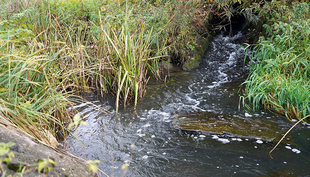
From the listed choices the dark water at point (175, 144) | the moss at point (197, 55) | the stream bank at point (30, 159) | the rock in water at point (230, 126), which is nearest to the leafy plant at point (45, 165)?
the stream bank at point (30, 159)

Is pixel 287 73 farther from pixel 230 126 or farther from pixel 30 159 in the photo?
pixel 30 159

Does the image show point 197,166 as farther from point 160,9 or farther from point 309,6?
point 309,6

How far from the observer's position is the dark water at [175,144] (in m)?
2.59

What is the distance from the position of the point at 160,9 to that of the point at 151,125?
3.40m

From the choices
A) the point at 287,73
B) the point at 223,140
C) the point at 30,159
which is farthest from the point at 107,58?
the point at 287,73

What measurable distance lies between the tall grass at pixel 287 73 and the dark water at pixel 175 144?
317mm

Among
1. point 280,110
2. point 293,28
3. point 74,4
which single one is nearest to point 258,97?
point 280,110

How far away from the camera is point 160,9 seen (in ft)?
18.5

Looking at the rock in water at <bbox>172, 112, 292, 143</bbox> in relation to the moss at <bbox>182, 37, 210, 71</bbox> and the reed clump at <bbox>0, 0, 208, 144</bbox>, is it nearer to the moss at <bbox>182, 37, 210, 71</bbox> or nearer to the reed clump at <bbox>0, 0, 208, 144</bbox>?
the reed clump at <bbox>0, 0, 208, 144</bbox>

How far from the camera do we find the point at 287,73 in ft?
15.0

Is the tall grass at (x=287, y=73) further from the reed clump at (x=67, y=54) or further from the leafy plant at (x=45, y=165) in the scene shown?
the leafy plant at (x=45, y=165)

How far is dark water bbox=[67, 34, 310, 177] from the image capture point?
259 cm

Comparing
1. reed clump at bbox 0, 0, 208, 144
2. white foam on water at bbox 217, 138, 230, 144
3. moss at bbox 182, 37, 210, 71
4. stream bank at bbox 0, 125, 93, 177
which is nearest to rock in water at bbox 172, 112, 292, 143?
white foam on water at bbox 217, 138, 230, 144

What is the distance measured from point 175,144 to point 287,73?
10.3 feet
